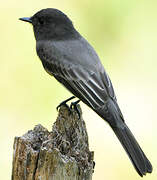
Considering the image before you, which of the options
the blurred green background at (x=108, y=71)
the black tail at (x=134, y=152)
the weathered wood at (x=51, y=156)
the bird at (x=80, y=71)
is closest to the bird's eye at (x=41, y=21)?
the bird at (x=80, y=71)

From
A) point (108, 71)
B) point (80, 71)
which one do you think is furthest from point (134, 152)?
point (108, 71)

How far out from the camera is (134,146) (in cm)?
589

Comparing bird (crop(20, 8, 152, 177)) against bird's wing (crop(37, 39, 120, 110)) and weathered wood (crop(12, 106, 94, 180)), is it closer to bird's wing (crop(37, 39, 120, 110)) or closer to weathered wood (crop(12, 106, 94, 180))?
bird's wing (crop(37, 39, 120, 110))

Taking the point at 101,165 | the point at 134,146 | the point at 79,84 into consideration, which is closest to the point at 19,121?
the point at 101,165

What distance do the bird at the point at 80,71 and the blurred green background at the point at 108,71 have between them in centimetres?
184

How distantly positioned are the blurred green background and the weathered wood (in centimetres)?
314

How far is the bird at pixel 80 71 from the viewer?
6.01 m

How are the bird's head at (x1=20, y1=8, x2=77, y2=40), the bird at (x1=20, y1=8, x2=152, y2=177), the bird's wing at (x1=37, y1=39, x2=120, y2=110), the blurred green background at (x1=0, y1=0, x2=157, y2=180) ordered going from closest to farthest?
1. the bird at (x1=20, y1=8, x2=152, y2=177)
2. the bird's wing at (x1=37, y1=39, x2=120, y2=110)
3. the bird's head at (x1=20, y1=8, x2=77, y2=40)
4. the blurred green background at (x1=0, y1=0, x2=157, y2=180)

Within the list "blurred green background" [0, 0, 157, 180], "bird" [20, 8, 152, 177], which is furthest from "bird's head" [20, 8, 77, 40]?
"blurred green background" [0, 0, 157, 180]

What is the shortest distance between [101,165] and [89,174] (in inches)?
137

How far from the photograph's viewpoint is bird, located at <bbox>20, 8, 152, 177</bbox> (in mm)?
6008

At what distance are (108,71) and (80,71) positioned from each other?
3177 millimetres

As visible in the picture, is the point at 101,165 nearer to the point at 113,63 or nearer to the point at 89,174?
the point at 113,63

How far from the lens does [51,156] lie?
4.79 metres
